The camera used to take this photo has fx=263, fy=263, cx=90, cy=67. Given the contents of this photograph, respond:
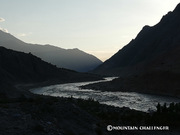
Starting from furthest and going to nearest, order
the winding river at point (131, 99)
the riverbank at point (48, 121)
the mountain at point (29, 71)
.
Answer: the mountain at point (29, 71) → the winding river at point (131, 99) → the riverbank at point (48, 121)

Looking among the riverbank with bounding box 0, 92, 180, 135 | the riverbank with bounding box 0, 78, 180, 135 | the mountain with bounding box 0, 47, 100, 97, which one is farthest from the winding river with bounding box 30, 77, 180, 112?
the mountain with bounding box 0, 47, 100, 97

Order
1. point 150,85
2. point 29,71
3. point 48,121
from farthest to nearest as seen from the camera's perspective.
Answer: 1. point 29,71
2. point 150,85
3. point 48,121

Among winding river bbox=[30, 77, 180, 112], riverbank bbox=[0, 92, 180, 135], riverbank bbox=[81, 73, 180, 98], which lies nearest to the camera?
riverbank bbox=[0, 92, 180, 135]

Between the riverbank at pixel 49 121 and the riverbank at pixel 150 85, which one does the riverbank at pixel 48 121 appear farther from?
the riverbank at pixel 150 85

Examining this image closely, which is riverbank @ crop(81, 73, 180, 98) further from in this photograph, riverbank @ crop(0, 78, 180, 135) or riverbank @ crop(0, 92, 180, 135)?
riverbank @ crop(0, 92, 180, 135)

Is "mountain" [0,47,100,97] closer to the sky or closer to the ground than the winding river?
closer to the sky

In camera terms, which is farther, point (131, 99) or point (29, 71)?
point (29, 71)

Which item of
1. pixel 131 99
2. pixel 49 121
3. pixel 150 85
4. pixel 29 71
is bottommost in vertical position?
pixel 131 99

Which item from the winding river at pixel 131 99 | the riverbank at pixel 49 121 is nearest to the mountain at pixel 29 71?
the winding river at pixel 131 99

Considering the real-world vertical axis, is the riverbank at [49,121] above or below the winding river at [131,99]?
above

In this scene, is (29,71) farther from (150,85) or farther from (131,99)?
(131,99)

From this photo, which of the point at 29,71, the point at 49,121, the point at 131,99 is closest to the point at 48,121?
the point at 49,121

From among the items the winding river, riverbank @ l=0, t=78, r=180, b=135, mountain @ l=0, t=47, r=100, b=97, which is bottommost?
the winding river

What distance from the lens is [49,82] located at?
113 m
